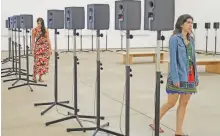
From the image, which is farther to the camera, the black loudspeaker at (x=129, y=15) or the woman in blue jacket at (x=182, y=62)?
the woman in blue jacket at (x=182, y=62)

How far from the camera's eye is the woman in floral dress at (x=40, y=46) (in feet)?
23.8

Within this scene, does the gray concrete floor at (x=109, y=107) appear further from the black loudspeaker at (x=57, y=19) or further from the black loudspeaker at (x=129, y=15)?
the black loudspeaker at (x=129, y=15)

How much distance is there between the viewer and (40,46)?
7422 mm

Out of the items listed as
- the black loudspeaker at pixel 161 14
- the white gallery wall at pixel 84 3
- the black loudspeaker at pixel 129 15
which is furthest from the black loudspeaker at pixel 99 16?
the white gallery wall at pixel 84 3

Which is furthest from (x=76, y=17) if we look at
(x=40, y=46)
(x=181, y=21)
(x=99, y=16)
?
(x=40, y=46)

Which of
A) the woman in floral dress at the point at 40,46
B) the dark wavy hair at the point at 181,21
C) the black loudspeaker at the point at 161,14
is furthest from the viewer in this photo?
the woman in floral dress at the point at 40,46

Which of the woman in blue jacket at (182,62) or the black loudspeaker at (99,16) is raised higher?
the black loudspeaker at (99,16)

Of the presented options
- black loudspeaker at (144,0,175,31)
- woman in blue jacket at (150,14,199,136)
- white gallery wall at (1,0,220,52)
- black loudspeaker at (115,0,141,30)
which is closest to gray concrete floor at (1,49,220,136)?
woman in blue jacket at (150,14,199,136)

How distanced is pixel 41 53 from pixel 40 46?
0.16 m

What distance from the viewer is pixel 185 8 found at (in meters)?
17.1

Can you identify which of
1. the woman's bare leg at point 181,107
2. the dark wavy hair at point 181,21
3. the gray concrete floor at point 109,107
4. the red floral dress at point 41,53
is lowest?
the gray concrete floor at point 109,107

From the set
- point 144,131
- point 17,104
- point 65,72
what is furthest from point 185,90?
point 65,72

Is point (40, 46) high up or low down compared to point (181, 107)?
up

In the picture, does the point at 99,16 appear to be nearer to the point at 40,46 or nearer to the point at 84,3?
the point at 40,46
